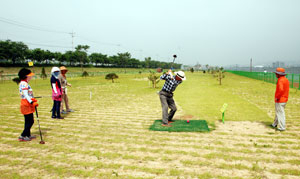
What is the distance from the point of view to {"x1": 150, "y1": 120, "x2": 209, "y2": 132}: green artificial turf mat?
6.80 meters

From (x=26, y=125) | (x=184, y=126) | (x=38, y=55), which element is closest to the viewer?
(x=26, y=125)

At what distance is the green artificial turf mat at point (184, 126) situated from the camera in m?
6.80

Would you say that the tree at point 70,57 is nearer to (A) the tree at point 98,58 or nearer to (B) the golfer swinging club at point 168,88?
(A) the tree at point 98,58

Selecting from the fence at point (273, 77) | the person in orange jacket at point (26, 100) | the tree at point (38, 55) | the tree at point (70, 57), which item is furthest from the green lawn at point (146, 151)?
the tree at point (70, 57)

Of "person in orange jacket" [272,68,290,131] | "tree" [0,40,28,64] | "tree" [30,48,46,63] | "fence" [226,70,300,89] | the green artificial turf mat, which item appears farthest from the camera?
"tree" [30,48,46,63]

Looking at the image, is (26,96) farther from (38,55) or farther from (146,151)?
(38,55)

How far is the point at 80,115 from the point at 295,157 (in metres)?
8.25

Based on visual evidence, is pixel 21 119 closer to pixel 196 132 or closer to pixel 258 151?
pixel 196 132

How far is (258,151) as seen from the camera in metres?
5.03

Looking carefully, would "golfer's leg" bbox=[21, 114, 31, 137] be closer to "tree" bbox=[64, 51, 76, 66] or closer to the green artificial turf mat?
the green artificial turf mat

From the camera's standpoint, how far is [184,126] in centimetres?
720

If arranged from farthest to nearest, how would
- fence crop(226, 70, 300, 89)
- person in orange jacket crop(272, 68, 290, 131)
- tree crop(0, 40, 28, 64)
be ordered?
1. tree crop(0, 40, 28, 64)
2. fence crop(226, 70, 300, 89)
3. person in orange jacket crop(272, 68, 290, 131)

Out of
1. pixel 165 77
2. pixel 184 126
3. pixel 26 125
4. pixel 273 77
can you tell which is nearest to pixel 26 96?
pixel 26 125

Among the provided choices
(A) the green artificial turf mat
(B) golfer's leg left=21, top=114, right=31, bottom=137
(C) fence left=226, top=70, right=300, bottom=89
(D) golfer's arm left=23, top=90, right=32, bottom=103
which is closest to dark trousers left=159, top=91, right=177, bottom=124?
(A) the green artificial turf mat
